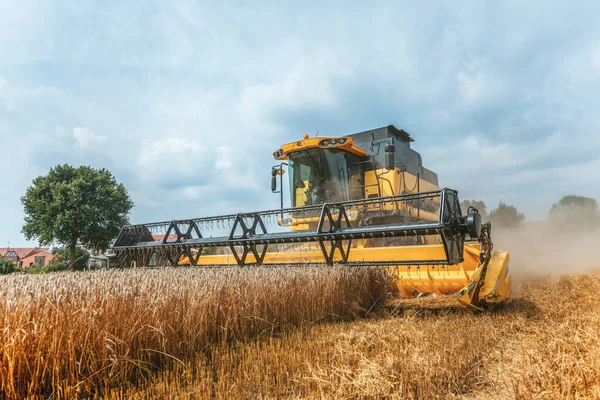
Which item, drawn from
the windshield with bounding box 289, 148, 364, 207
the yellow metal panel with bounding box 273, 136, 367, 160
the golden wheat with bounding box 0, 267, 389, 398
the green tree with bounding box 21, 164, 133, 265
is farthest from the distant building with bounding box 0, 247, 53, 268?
the golden wheat with bounding box 0, 267, 389, 398

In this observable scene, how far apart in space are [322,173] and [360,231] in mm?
2529

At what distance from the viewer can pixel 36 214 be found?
20688mm

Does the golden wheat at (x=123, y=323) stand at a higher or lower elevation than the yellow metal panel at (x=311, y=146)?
lower

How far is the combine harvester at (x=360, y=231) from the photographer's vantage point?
175 inches

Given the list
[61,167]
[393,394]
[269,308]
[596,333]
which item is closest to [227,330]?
[269,308]

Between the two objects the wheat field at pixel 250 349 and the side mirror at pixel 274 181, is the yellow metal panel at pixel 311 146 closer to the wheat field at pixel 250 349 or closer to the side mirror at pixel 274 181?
the side mirror at pixel 274 181

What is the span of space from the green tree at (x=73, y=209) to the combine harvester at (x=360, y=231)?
15207 mm

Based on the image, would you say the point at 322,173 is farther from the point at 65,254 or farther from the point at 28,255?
the point at 28,255

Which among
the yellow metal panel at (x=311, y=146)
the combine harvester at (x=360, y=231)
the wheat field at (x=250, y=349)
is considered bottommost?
the wheat field at (x=250, y=349)

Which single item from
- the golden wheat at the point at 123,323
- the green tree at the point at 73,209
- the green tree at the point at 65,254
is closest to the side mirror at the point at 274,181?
the golden wheat at the point at 123,323

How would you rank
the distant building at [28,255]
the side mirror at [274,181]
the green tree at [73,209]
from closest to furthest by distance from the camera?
the side mirror at [274,181], the green tree at [73,209], the distant building at [28,255]

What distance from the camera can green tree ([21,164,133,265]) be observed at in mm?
20266

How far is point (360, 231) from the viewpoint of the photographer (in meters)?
4.73

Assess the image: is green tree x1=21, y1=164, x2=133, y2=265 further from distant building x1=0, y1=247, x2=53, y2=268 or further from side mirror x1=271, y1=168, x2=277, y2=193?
distant building x1=0, y1=247, x2=53, y2=268
